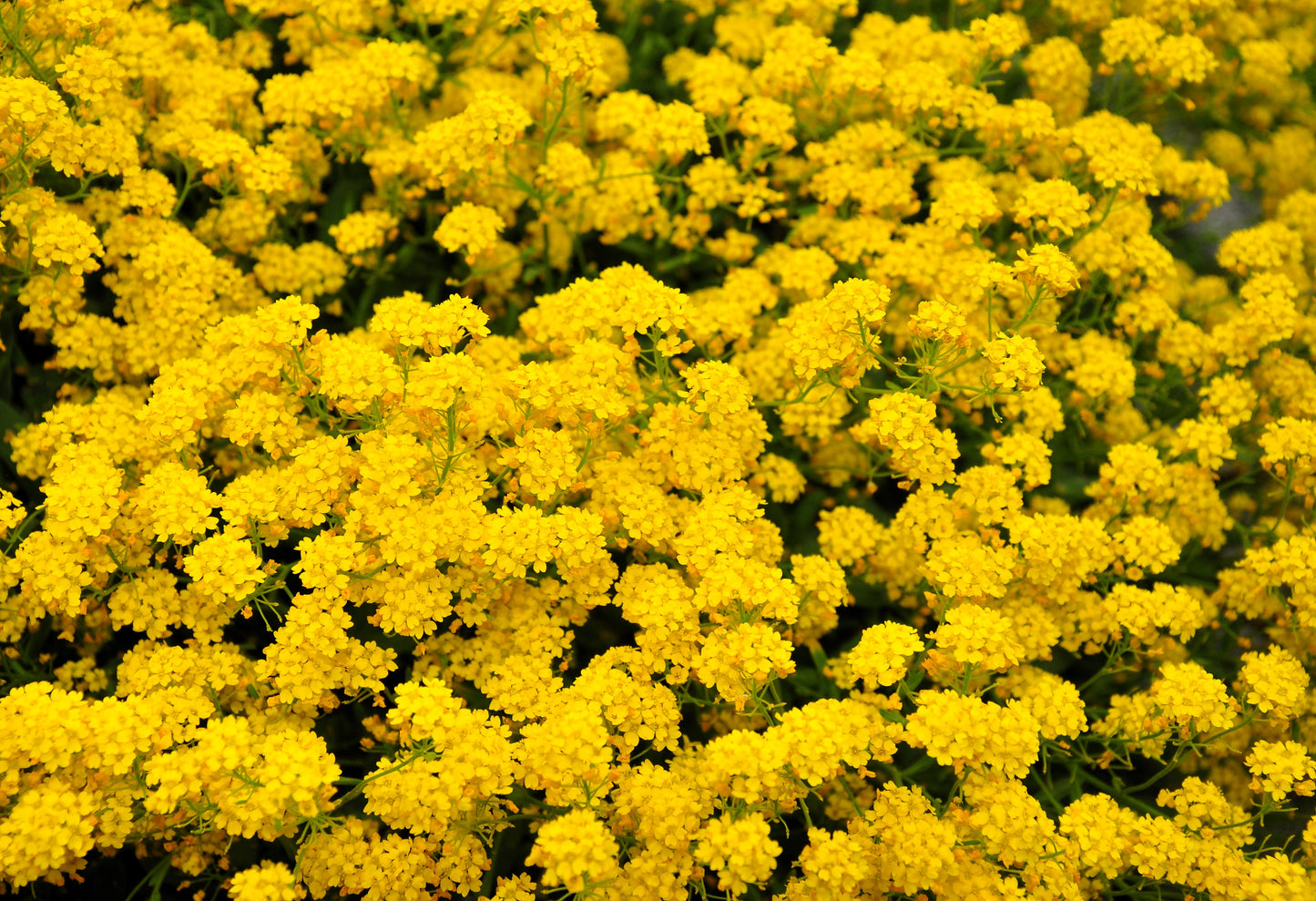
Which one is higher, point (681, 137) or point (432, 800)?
point (681, 137)

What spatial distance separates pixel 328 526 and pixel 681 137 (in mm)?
2707

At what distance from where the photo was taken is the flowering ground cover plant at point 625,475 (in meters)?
3.76

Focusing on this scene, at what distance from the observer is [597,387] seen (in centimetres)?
420

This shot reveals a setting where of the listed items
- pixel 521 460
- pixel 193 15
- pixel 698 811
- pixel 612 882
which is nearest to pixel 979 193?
pixel 521 460

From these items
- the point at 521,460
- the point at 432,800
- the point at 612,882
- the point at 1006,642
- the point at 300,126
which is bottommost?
the point at 612,882

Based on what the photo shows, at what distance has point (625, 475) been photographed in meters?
4.42

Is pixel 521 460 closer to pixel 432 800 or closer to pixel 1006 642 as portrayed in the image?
pixel 432 800

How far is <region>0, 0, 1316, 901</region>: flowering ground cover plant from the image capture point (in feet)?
12.3

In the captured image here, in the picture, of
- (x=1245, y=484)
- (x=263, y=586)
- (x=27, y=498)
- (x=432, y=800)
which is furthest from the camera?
(x=1245, y=484)

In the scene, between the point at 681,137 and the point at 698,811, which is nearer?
the point at 698,811

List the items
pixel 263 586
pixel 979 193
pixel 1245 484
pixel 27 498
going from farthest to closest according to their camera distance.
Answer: pixel 1245 484 < pixel 979 193 < pixel 27 498 < pixel 263 586

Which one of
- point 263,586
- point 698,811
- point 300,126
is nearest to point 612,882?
point 698,811

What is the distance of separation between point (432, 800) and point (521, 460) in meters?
1.33

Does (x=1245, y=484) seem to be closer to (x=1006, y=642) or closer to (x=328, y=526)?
(x=1006, y=642)
